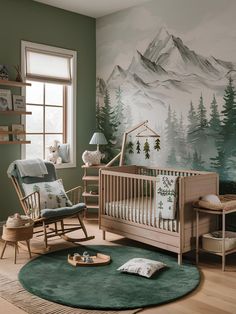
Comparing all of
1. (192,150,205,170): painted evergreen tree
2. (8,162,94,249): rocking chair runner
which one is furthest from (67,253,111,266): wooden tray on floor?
(192,150,205,170): painted evergreen tree

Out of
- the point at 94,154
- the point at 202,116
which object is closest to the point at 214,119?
the point at 202,116

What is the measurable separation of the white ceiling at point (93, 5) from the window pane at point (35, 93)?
40.9 inches

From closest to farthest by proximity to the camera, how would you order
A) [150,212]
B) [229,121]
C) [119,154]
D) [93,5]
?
[150,212] → [229,121] → [119,154] → [93,5]

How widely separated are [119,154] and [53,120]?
109cm

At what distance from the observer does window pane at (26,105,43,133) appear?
519 cm

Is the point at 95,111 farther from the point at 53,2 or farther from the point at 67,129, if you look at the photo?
the point at 53,2

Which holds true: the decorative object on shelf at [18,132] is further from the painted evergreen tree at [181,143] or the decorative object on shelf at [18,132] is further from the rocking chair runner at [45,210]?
the painted evergreen tree at [181,143]

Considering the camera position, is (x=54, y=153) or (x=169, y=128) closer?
(x=169, y=128)

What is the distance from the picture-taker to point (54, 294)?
2936 millimetres

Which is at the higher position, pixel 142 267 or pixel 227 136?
pixel 227 136

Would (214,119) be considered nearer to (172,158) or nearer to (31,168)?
(172,158)

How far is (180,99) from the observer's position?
4.74 m

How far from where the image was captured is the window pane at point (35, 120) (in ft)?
17.0

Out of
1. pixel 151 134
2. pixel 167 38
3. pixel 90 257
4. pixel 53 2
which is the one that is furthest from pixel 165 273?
pixel 53 2
